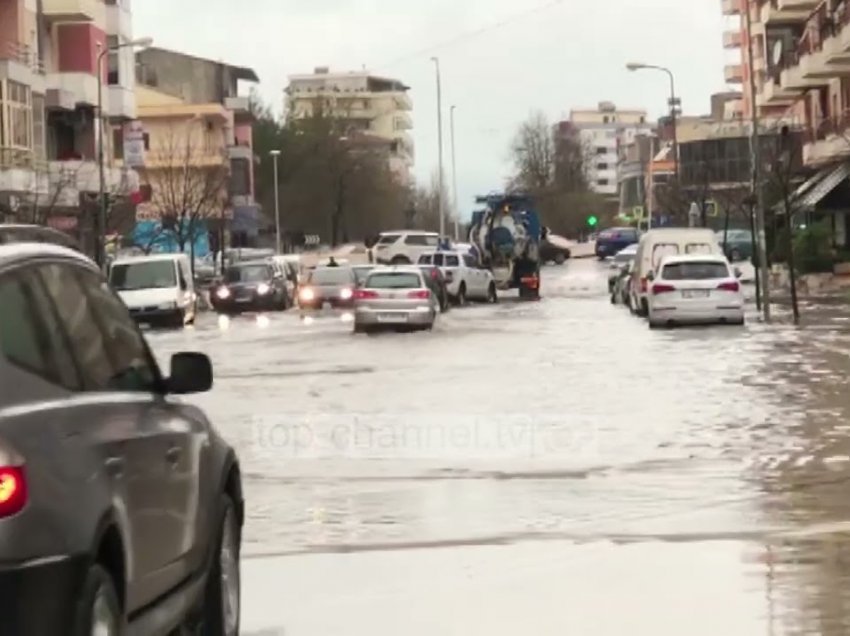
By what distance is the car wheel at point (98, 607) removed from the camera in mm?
5719

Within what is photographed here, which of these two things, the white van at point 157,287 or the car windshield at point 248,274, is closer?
the white van at point 157,287

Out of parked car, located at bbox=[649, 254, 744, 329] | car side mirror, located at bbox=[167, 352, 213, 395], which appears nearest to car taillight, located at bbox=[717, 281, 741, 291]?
parked car, located at bbox=[649, 254, 744, 329]

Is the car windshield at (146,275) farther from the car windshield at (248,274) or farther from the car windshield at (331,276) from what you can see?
the car windshield at (248,274)

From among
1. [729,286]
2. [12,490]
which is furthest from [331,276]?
[12,490]

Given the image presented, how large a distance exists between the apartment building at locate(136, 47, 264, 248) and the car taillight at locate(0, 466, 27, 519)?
98.8 m

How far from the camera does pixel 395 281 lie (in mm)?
42594

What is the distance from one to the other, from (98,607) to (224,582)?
7.74 ft

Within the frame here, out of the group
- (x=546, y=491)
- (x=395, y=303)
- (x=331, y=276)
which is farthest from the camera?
(x=331, y=276)

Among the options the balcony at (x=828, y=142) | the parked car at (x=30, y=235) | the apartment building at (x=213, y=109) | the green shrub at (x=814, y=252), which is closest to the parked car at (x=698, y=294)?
the balcony at (x=828, y=142)

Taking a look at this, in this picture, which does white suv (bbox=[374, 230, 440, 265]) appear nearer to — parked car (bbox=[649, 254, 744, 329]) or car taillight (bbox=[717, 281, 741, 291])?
parked car (bbox=[649, 254, 744, 329])

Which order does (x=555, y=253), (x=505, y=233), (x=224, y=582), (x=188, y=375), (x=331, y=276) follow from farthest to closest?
(x=555, y=253), (x=505, y=233), (x=331, y=276), (x=224, y=582), (x=188, y=375)

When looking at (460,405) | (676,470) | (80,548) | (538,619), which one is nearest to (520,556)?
(538,619)

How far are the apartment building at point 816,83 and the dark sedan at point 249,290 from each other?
1560 cm

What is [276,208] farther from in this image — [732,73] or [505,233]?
[505,233]
